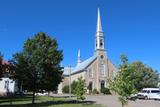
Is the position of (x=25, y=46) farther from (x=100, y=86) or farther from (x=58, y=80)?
(x=100, y=86)

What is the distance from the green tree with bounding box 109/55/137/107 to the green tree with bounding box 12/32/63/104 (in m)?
15.0

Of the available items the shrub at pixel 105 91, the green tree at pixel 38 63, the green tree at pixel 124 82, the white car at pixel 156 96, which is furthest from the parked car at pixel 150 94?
the green tree at pixel 124 82

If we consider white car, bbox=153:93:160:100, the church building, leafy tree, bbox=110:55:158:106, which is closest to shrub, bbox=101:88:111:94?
the church building

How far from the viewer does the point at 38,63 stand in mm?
38812

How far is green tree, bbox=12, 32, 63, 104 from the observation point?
38906 millimetres

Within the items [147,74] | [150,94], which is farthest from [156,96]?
[147,74]

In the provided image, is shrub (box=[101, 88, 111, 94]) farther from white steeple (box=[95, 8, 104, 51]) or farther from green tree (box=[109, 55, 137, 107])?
green tree (box=[109, 55, 137, 107])

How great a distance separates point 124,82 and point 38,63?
16.1 metres

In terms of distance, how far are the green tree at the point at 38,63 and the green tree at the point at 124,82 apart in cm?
1499

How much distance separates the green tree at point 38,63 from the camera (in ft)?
128

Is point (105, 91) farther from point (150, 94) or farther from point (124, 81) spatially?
point (124, 81)

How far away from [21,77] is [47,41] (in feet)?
17.8

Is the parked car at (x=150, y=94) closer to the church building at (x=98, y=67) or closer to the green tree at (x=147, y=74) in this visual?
the church building at (x=98, y=67)

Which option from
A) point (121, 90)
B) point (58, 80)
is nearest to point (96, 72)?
point (58, 80)
